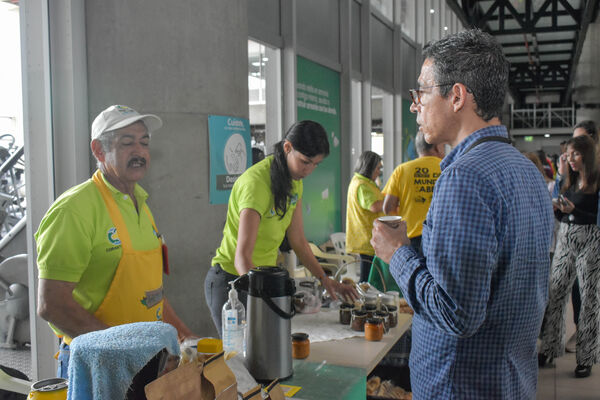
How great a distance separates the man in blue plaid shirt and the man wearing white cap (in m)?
0.93

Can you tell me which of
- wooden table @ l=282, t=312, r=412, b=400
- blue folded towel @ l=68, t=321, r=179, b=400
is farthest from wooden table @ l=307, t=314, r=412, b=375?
blue folded towel @ l=68, t=321, r=179, b=400

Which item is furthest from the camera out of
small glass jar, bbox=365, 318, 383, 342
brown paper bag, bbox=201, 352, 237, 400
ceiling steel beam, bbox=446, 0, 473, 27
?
ceiling steel beam, bbox=446, 0, 473, 27

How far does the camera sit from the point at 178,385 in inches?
45.8

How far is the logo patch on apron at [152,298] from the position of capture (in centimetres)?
196

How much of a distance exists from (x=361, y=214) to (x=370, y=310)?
7.36 ft

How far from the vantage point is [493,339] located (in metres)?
1.38

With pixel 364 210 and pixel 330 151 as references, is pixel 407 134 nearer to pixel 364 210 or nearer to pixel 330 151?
pixel 330 151

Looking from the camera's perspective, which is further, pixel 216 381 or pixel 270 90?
pixel 270 90

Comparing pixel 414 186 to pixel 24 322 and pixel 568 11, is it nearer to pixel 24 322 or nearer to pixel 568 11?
pixel 24 322

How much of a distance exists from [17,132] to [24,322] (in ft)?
4.10

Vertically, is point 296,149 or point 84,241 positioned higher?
point 296,149

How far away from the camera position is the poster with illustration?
11.1 ft

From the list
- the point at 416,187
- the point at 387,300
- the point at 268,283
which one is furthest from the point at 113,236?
the point at 416,187

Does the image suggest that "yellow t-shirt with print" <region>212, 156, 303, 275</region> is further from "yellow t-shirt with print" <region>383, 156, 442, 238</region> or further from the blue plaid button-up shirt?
"yellow t-shirt with print" <region>383, 156, 442, 238</region>
